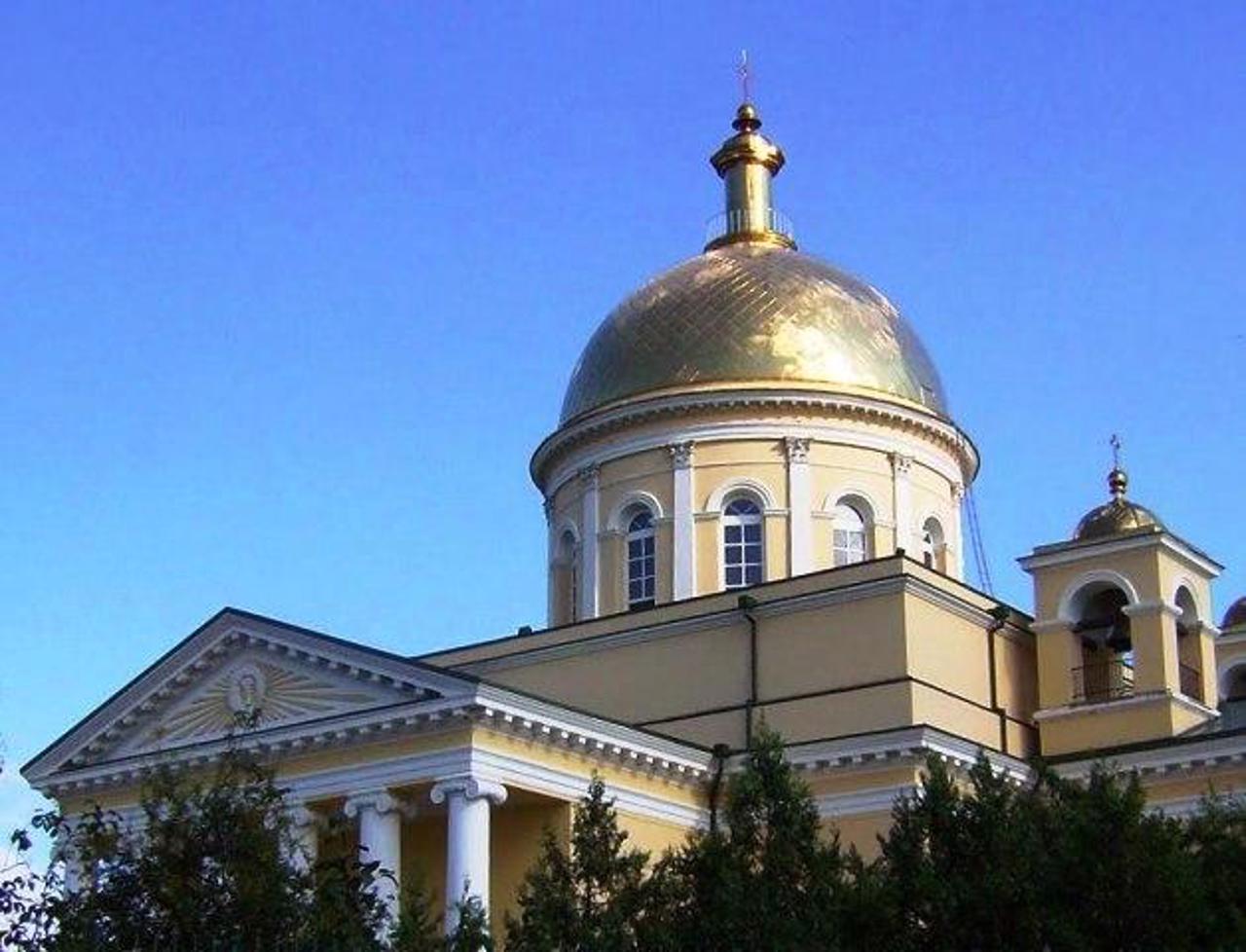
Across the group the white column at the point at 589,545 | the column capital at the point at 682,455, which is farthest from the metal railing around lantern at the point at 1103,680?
the white column at the point at 589,545

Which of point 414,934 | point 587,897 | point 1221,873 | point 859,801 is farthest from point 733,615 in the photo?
point 414,934

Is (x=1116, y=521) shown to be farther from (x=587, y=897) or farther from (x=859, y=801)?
(x=587, y=897)

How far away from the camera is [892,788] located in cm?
2670

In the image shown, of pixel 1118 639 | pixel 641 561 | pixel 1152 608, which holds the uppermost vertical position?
pixel 641 561

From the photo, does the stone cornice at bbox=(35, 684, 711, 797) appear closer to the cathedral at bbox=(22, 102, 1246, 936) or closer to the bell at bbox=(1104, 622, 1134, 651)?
the cathedral at bbox=(22, 102, 1246, 936)

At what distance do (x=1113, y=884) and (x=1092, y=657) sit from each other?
1353cm

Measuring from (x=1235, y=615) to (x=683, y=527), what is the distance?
12.0 metres

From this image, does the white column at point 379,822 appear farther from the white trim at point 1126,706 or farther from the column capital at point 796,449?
the column capital at point 796,449

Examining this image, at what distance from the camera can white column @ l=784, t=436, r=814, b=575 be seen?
105ft

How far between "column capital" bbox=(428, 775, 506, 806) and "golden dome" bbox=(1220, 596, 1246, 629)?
1781 cm

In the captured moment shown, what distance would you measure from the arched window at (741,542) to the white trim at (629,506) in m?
1.05

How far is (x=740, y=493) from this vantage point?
3262cm

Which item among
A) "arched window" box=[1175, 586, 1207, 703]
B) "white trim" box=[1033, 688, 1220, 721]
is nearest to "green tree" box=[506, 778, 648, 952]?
"white trim" box=[1033, 688, 1220, 721]

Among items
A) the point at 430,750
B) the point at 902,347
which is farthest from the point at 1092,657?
the point at 430,750
